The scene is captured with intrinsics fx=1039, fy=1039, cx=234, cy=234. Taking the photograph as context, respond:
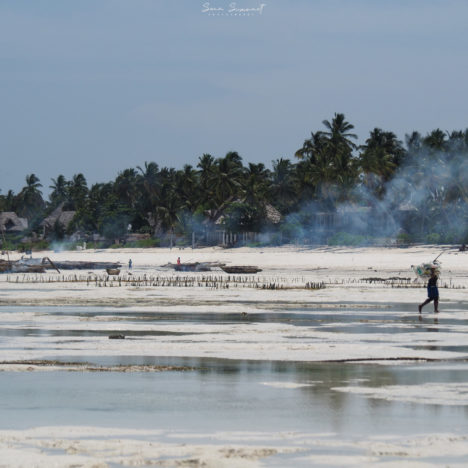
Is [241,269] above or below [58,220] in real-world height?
below

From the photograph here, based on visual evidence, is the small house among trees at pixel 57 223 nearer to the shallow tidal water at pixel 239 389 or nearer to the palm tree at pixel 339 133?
the palm tree at pixel 339 133

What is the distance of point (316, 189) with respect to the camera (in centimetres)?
12656

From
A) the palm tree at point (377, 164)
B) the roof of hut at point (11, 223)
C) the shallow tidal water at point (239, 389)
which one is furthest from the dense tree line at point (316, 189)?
the shallow tidal water at point (239, 389)

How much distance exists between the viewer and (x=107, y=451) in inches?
530

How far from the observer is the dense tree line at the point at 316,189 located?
4574 inches

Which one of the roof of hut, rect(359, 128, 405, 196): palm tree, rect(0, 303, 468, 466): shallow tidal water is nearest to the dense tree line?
rect(359, 128, 405, 196): palm tree

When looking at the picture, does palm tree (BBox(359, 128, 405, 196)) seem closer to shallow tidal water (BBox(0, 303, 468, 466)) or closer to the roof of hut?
the roof of hut

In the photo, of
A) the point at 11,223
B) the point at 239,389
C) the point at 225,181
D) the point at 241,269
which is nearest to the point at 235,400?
the point at 239,389

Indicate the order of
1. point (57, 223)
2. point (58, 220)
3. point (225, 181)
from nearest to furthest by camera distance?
point (225, 181)
point (57, 223)
point (58, 220)

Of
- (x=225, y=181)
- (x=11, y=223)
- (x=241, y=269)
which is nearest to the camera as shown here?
(x=241, y=269)

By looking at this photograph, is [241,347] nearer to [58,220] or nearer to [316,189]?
[316,189]

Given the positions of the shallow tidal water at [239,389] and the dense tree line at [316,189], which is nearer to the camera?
the shallow tidal water at [239,389]

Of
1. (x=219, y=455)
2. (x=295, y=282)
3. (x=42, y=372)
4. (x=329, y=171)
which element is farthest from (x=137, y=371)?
(x=329, y=171)

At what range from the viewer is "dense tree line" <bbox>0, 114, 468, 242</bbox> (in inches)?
4574
